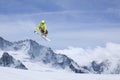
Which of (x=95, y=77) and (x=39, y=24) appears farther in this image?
(x=95, y=77)

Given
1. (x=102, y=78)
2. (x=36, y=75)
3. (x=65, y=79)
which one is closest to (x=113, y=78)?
(x=102, y=78)

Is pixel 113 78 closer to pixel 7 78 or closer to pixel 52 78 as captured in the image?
pixel 52 78

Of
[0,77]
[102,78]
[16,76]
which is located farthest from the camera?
[102,78]

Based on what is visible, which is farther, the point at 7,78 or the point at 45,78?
the point at 45,78

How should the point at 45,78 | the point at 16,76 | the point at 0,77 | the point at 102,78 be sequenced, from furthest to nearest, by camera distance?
the point at 102,78 < the point at 45,78 < the point at 16,76 < the point at 0,77

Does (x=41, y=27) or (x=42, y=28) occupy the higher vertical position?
(x=41, y=27)

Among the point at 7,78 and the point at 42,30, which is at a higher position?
the point at 42,30

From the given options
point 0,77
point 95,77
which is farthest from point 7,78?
point 95,77

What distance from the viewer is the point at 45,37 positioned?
5172cm

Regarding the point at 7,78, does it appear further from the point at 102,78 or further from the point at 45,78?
the point at 102,78

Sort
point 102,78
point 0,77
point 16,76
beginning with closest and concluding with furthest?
1. point 0,77
2. point 16,76
3. point 102,78

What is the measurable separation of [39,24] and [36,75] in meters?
8.50

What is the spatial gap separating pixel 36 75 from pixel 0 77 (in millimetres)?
9350

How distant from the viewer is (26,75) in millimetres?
51688
